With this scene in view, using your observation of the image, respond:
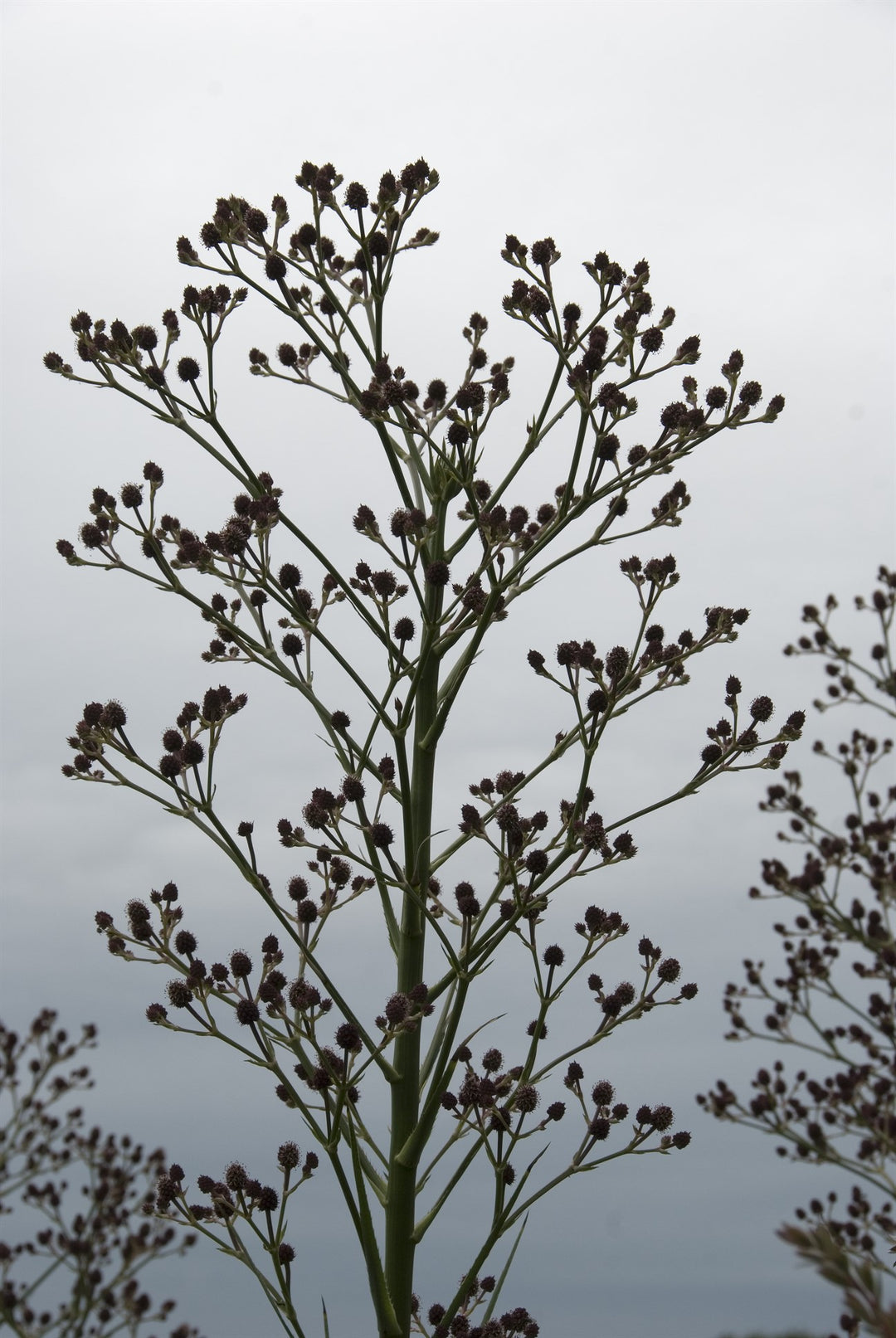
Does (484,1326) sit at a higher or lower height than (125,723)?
lower

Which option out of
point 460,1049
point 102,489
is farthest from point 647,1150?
point 102,489

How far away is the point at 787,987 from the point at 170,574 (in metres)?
5.03

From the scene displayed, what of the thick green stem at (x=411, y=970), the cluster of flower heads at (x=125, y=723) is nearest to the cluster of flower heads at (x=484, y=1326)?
the thick green stem at (x=411, y=970)

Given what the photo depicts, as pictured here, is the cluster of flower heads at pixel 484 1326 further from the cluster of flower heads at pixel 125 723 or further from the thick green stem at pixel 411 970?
the cluster of flower heads at pixel 125 723

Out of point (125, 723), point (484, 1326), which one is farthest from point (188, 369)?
point (484, 1326)

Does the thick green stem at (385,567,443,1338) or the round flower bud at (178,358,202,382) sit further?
the round flower bud at (178,358,202,382)

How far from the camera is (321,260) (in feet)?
15.2

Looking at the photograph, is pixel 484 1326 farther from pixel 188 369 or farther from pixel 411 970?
pixel 188 369

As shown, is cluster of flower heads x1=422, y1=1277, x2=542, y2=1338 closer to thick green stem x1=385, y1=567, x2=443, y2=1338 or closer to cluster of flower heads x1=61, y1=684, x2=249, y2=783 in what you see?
thick green stem x1=385, y1=567, x2=443, y2=1338

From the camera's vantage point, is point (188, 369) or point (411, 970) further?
point (188, 369)

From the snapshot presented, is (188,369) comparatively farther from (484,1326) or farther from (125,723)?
(484,1326)

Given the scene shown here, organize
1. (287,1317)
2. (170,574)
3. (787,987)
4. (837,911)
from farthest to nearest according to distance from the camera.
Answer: (787,987)
(837,911)
(170,574)
(287,1317)

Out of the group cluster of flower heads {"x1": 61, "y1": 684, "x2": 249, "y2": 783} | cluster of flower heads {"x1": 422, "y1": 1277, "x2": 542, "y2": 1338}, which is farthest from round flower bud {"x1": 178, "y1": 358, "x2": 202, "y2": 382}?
cluster of flower heads {"x1": 422, "y1": 1277, "x2": 542, "y2": 1338}

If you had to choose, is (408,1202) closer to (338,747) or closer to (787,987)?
(338,747)
